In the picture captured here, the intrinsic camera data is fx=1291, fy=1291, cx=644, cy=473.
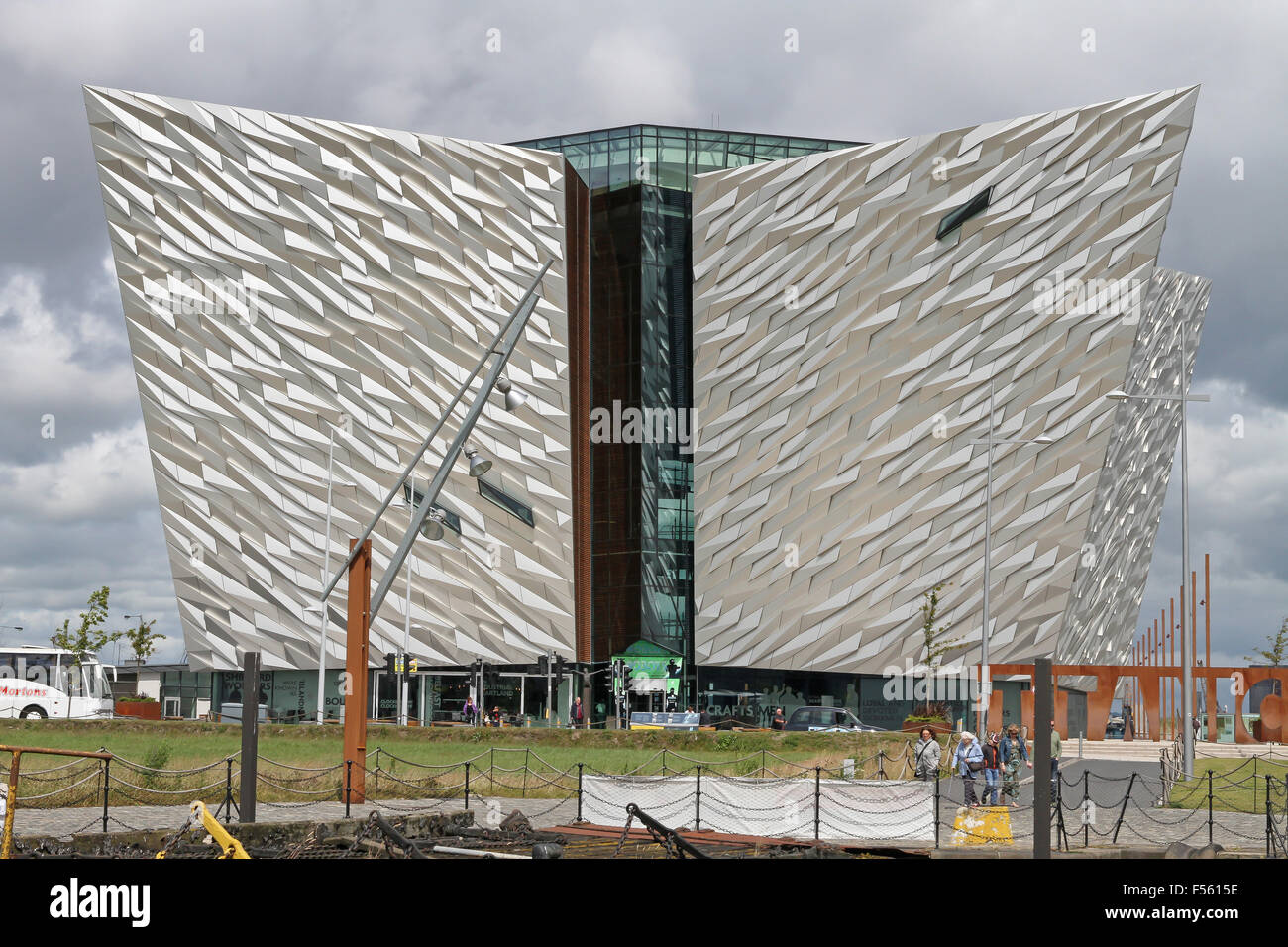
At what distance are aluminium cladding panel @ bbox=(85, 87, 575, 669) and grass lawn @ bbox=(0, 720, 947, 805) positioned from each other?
1290 cm

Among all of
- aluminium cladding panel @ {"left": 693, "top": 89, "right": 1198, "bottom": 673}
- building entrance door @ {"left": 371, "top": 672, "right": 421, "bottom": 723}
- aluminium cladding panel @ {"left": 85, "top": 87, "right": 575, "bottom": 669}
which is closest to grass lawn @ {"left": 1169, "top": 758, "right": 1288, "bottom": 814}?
aluminium cladding panel @ {"left": 693, "top": 89, "right": 1198, "bottom": 673}

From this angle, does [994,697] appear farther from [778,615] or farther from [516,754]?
[516,754]

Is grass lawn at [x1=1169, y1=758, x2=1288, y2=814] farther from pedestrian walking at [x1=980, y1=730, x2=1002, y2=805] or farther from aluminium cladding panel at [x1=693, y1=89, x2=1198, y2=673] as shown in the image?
aluminium cladding panel at [x1=693, y1=89, x2=1198, y2=673]

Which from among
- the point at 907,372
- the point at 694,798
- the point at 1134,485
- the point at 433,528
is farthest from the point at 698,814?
the point at 1134,485

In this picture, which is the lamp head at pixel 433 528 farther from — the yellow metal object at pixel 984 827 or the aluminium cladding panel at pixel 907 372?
the aluminium cladding panel at pixel 907 372

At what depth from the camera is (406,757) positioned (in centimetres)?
3192

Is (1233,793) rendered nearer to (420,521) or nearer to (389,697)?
(420,521)

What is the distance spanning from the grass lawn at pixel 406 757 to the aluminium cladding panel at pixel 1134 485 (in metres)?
19.2

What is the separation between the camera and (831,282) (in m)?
49.9

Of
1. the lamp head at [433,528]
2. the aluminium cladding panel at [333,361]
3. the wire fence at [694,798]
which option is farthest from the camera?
the aluminium cladding panel at [333,361]

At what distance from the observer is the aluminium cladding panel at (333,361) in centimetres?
5081

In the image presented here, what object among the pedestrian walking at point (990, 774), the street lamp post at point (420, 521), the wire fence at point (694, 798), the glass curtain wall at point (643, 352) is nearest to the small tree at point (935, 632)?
the glass curtain wall at point (643, 352)

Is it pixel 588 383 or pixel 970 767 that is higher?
pixel 588 383

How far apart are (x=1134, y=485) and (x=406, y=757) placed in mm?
39423
